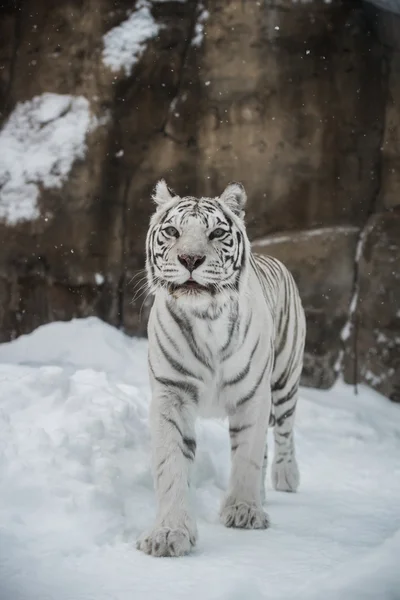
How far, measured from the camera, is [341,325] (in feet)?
23.9

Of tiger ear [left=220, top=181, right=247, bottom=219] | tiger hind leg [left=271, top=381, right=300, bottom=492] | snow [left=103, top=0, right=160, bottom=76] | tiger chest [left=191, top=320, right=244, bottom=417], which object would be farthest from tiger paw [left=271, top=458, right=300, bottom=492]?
snow [left=103, top=0, right=160, bottom=76]

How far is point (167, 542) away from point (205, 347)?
80 cm

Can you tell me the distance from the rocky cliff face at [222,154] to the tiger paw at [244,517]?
391 cm

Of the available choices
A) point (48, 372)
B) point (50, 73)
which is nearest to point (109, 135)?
point (50, 73)

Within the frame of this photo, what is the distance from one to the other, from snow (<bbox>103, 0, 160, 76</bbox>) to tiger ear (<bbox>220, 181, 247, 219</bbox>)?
13.4 feet

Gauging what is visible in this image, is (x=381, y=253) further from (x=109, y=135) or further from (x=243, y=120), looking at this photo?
(x=109, y=135)

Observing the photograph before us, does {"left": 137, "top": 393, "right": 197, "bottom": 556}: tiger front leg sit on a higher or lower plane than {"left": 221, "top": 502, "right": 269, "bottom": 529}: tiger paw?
higher

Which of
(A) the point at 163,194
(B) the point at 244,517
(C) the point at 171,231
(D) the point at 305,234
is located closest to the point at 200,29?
(D) the point at 305,234

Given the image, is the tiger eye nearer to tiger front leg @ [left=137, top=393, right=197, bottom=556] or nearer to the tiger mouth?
the tiger mouth

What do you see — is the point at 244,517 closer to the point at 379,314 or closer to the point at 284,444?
the point at 284,444

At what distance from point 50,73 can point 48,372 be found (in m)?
4.01

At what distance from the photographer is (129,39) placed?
7.39 metres

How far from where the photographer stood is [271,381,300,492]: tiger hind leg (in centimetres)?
454

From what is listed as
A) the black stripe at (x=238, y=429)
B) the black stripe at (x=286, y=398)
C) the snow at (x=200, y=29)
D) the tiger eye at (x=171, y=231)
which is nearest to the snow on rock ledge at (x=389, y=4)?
the snow at (x=200, y=29)
